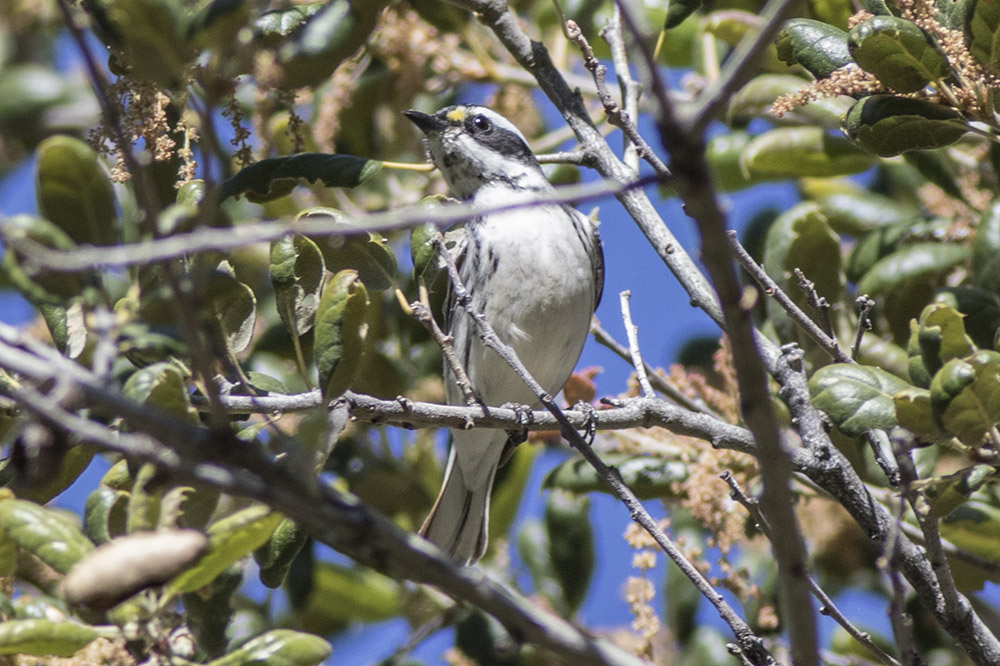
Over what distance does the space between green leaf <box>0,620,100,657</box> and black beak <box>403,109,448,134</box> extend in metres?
3.00

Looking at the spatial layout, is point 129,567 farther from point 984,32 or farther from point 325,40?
point 984,32

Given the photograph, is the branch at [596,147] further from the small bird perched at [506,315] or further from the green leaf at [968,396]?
the small bird perched at [506,315]

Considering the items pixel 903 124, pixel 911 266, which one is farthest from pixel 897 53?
pixel 911 266

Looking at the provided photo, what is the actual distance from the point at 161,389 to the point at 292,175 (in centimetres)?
87

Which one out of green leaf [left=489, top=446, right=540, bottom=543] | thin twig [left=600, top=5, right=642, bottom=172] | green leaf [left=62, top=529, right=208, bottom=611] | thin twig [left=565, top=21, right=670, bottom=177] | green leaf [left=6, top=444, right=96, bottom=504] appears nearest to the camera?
green leaf [left=62, top=529, right=208, bottom=611]

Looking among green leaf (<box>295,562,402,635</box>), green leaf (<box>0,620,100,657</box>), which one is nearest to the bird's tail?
green leaf (<box>295,562,402,635</box>)

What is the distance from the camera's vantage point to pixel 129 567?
4.03 ft

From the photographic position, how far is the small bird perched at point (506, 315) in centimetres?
431

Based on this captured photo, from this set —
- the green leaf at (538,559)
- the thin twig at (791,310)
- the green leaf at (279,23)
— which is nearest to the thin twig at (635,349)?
the thin twig at (791,310)

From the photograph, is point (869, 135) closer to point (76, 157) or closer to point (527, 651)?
point (76, 157)

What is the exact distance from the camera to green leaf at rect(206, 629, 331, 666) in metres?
1.92

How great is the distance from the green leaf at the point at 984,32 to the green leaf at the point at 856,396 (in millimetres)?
784

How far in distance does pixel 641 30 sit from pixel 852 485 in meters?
1.72

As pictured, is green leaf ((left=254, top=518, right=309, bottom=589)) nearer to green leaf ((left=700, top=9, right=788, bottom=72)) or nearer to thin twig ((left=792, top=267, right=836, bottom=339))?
thin twig ((left=792, top=267, right=836, bottom=339))
